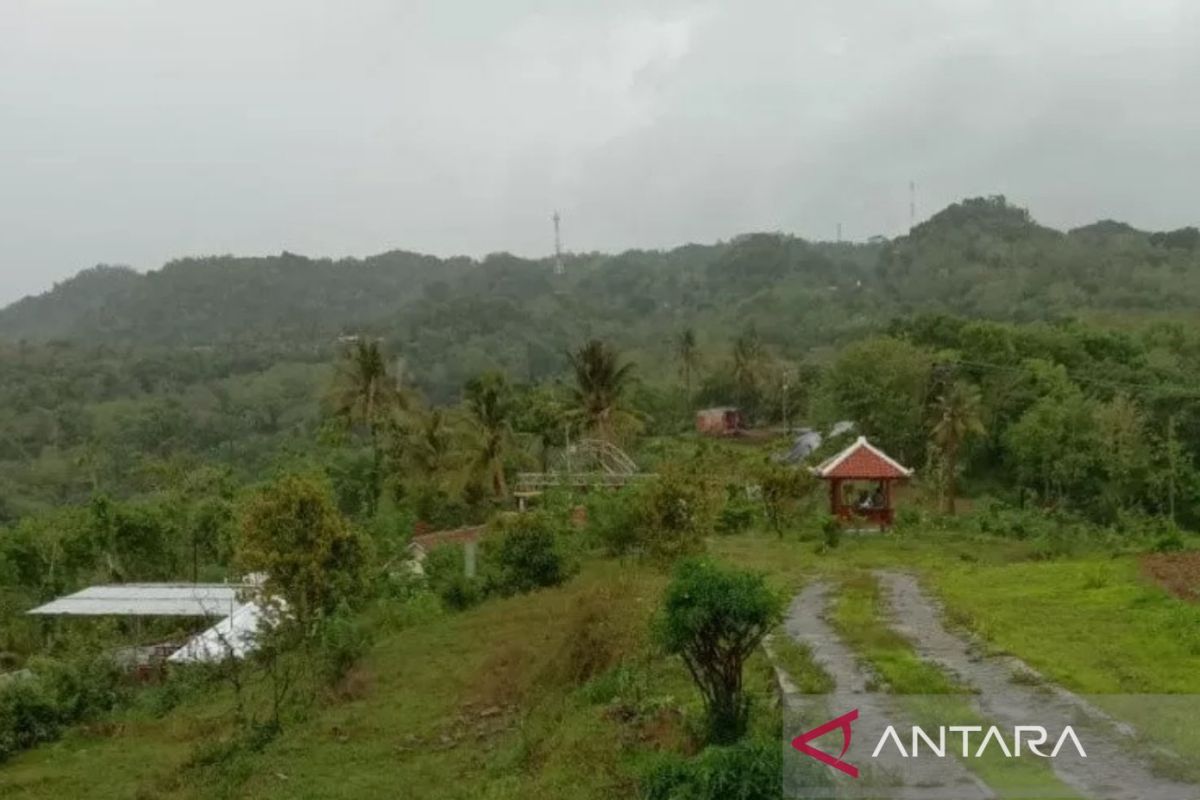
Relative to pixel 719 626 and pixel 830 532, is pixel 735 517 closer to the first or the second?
pixel 830 532

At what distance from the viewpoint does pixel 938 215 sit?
125 meters

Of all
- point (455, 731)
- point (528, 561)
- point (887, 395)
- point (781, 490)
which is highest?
point (887, 395)

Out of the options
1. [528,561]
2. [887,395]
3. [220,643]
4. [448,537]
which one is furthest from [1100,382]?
[220,643]

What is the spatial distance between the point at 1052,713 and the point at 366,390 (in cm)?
2951

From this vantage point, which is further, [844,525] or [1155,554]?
[844,525]

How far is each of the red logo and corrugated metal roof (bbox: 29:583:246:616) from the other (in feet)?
46.9

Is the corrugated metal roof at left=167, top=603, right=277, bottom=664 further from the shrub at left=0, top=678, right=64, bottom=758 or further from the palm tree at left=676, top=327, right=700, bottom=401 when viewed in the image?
the palm tree at left=676, top=327, right=700, bottom=401

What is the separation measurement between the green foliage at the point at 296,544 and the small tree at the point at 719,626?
289 inches

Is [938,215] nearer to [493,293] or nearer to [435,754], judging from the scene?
[493,293]

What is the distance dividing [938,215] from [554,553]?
365 ft

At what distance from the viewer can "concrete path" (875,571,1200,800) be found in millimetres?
7707

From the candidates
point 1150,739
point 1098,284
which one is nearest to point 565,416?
point 1150,739

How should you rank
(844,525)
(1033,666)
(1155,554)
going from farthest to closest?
(844,525)
(1155,554)
(1033,666)

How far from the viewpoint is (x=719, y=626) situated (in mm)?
9297
